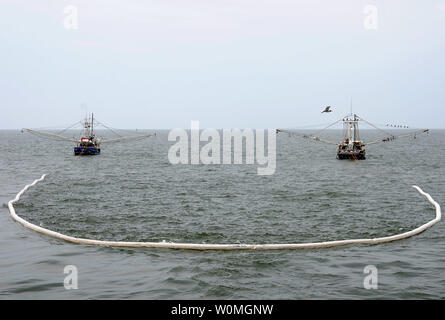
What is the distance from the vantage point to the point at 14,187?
1850 inches

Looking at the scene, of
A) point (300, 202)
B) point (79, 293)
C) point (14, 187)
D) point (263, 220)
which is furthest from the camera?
point (14, 187)

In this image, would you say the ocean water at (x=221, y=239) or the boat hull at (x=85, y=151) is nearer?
the ocean water at (x=221, y=239)

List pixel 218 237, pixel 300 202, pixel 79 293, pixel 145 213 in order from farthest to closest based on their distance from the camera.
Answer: pixel 300 202 < pixel 145 213 < pixel 218 237 < pixel 79 293

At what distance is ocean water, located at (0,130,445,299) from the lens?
17.9m

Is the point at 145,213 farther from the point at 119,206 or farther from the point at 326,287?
the point at 326,287

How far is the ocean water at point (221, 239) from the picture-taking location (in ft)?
58.6

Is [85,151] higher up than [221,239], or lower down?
higher up

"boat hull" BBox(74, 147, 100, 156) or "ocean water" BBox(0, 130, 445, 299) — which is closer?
"ocean water" BBox(0, 130, 445, 299)

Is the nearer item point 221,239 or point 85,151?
point 221,239

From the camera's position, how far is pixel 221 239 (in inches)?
997

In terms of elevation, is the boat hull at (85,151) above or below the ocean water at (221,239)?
above

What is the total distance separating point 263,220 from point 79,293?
620 inches
